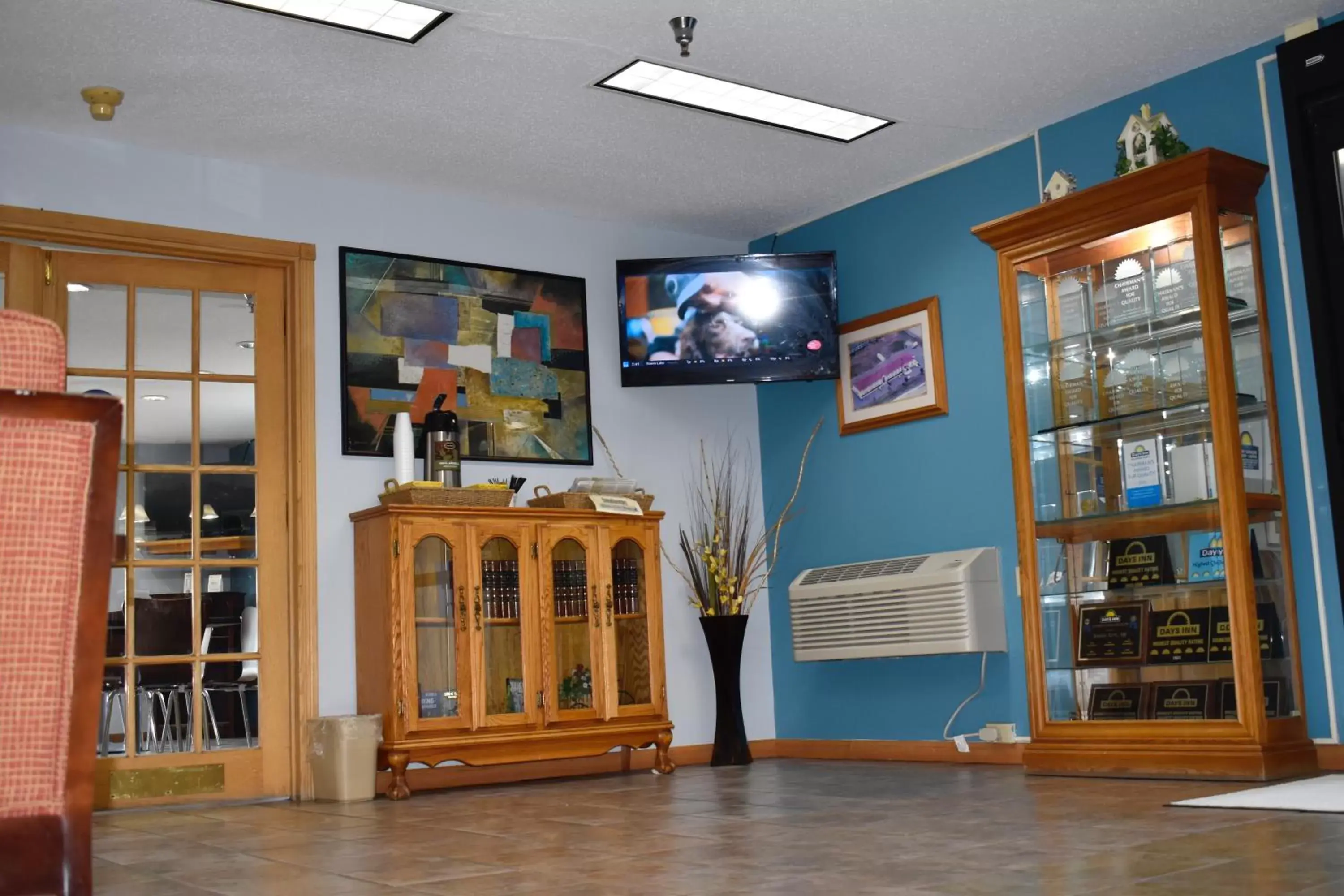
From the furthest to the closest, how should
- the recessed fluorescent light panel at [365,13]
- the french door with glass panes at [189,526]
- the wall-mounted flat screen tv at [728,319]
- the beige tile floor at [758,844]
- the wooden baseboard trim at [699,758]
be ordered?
the wall-mounted flat screen tv at [728,319], the wooden baseboard trim at [699,758], the french door with glass panes at [189,526], the recessed fluorescent light panel at [365,13], the beige tile floor at [758,844]

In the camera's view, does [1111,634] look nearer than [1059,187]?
Yes

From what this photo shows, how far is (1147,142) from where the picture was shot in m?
4.41

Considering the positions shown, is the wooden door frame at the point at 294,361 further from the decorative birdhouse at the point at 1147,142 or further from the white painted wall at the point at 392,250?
the decorative birdhouse at the point at 1147,142

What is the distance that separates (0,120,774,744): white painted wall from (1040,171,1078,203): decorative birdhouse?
210 cm

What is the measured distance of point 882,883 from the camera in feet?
7.73

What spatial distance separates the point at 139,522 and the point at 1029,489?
334cm

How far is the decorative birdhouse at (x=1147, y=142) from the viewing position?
172 inches

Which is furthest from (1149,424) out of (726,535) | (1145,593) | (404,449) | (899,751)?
(404,449)

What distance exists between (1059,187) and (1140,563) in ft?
4.59

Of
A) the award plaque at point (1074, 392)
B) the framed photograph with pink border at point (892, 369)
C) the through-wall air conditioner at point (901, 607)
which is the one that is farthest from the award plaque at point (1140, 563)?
the framed photograph with pink border at point (892, 369)

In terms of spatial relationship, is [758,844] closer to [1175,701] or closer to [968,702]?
[1175,701]

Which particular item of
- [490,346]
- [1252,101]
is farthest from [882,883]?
[490,346]

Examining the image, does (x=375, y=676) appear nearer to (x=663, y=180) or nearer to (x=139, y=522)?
(x=139, y=522)

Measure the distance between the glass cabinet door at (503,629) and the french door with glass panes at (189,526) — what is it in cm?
77
